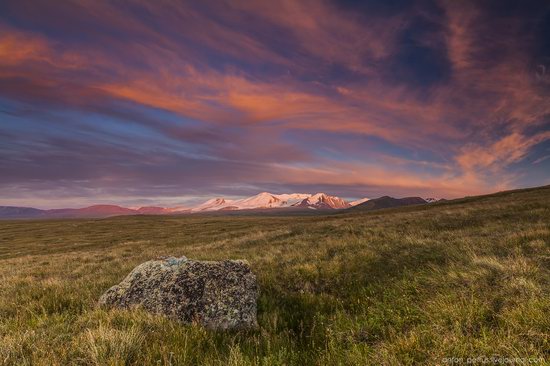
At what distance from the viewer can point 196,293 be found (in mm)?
6539

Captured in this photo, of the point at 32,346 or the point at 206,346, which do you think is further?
the point at 206,346

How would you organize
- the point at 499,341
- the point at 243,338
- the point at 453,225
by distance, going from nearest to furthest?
1. the point at 499,341
2. the point at 243,338
3. the point at 453,225

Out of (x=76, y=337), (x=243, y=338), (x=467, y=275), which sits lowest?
(x=243, y=338)

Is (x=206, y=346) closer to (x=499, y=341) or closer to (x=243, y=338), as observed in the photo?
(x=243, y=338)

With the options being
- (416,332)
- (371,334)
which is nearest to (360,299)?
(371,334)

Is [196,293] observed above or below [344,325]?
above

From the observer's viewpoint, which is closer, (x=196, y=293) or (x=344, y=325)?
(x=344, y=325)

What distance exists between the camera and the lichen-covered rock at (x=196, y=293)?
611 cm

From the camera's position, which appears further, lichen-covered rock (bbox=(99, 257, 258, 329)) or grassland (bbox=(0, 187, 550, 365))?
lichen-covered rock (bbox=(99, 257, 258, 329))

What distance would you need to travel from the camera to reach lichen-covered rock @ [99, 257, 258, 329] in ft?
20.0

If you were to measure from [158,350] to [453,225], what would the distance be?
18.8 metres

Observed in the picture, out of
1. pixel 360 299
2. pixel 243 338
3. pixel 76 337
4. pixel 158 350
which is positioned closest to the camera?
pixel 158 350

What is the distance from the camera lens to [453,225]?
18500 millimetres

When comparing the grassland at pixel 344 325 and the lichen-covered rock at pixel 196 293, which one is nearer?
the grassland at pixel 344 325
